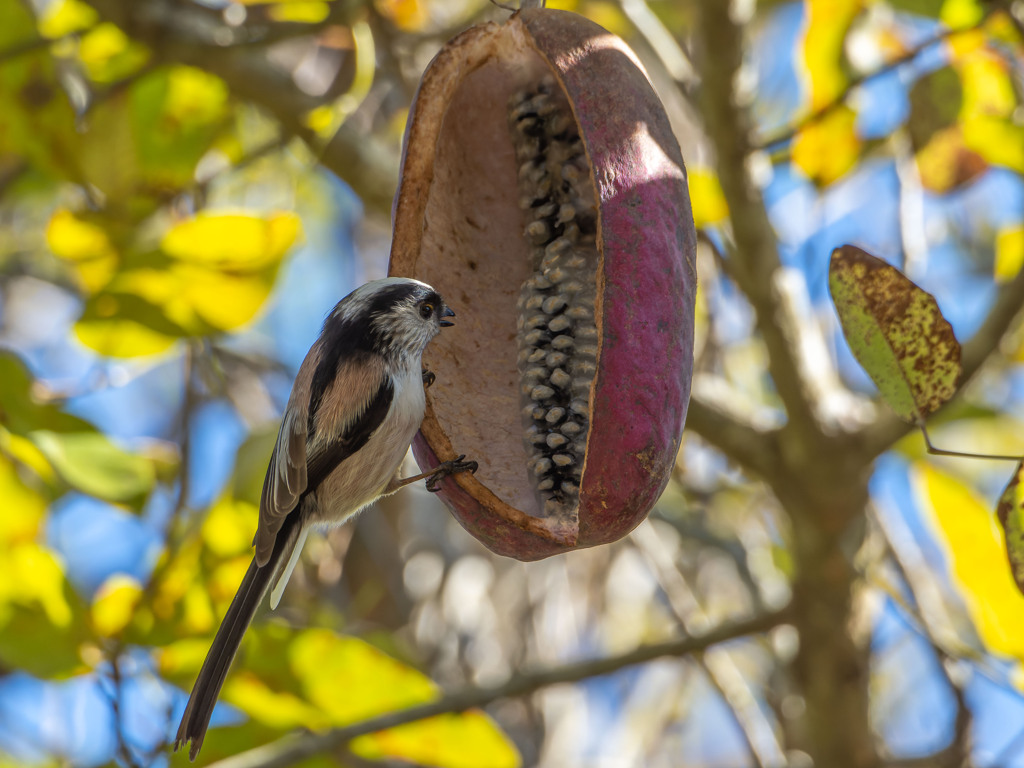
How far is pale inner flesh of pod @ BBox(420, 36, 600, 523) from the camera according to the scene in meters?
1.52

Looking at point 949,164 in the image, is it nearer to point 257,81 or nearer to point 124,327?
point 257,81

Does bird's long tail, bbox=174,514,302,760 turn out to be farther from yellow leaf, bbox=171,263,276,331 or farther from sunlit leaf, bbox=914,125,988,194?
sunlit leaf, bbox=914,125,988,194

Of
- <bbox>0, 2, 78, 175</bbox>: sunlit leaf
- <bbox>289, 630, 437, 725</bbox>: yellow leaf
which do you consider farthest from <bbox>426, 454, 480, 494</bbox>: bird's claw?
<bbox>0, 2, 78, 175</bbox>: sunlit leaf

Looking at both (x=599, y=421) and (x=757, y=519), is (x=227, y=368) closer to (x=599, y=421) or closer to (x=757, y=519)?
(x=757, y=519)

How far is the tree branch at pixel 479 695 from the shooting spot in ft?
6.11

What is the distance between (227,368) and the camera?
155 inches

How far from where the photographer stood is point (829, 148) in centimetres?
238

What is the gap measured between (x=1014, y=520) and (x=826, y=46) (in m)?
1.44

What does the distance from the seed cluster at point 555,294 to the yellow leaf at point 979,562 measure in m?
0.80

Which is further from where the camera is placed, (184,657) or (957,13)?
(957,13)

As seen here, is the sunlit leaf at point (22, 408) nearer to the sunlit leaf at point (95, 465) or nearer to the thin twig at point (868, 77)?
the sunlit leaf at point (95, 465)

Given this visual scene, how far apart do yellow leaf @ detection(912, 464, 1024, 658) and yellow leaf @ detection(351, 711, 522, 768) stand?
90 cm

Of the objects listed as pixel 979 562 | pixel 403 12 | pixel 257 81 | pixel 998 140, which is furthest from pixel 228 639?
pixel 403 12

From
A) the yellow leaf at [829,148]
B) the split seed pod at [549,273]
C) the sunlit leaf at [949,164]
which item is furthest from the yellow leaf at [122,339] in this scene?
the sunlit leaf at [949,164]
